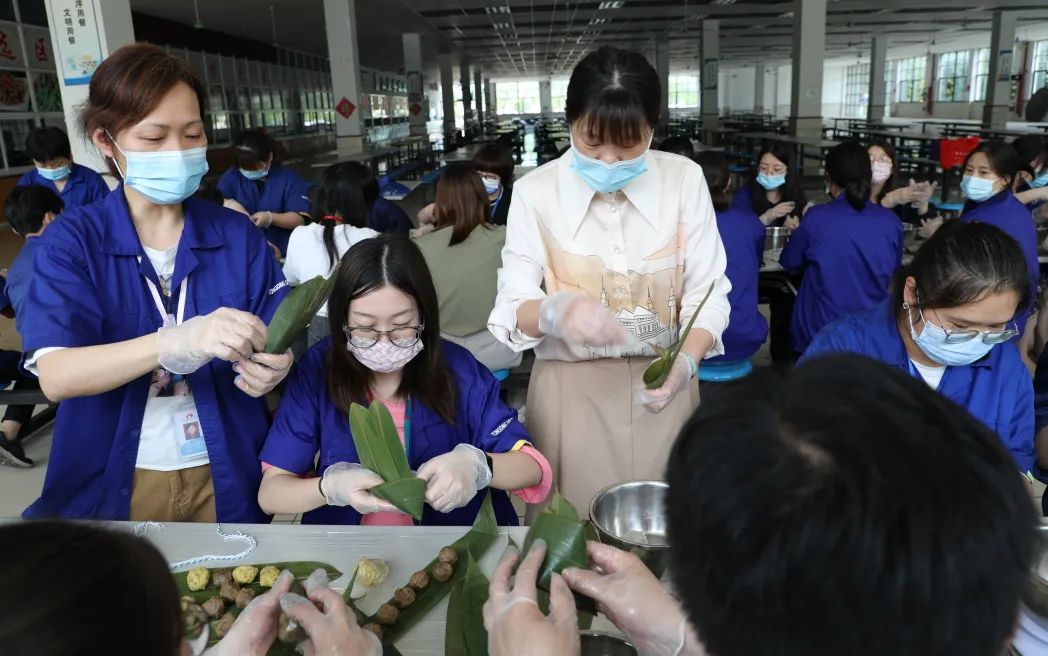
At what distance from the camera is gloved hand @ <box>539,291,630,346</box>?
52.6 inches

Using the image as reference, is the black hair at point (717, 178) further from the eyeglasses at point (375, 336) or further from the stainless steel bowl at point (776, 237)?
the eyeglasses at point (375, 336)

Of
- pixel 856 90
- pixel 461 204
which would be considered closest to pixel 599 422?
pixel 461 204

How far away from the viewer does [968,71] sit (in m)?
24.4

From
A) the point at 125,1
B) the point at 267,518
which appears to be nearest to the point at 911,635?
the point at 267,518

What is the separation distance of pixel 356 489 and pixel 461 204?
193 centimetres

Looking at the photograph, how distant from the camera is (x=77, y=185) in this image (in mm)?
4004

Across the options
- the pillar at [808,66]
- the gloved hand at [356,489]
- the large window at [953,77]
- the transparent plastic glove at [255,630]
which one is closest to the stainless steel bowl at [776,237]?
the gloved hand at [356,489]

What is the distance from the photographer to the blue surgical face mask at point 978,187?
3199 millimetres

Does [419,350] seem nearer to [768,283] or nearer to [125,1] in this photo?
[768,283]

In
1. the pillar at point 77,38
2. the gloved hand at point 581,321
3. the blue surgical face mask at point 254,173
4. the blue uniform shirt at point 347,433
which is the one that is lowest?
the blue uniform shirt at point 347,433

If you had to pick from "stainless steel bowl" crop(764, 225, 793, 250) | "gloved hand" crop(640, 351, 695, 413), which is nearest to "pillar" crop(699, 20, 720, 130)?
"stainless steel bowl" crop(764, 225, 793, 250)

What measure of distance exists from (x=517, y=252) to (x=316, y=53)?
72.3 feet

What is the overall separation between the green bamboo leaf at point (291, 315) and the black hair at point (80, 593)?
2.51ft

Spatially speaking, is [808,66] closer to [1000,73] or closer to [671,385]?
[1000,73]
